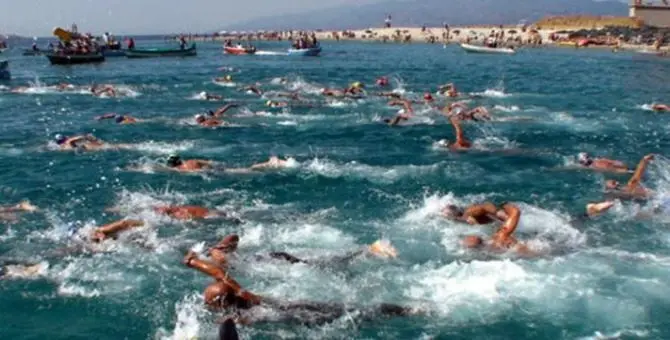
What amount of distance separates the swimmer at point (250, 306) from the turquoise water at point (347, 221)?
25cm

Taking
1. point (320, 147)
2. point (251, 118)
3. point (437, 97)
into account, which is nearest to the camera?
point (320, 147)

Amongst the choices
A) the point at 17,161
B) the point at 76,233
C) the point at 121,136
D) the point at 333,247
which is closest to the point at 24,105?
the point at 121,136

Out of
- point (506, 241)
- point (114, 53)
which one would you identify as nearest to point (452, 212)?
point (506, 241)

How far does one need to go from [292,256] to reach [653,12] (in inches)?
4628

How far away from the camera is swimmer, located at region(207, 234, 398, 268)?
43.1 feet

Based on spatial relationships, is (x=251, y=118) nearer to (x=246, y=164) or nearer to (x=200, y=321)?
(x=246, y=164)

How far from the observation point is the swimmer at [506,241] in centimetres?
1384

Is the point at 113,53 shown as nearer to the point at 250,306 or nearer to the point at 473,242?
the point at 473,242

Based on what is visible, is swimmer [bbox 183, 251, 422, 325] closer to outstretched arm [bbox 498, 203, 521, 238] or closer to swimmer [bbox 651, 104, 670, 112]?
outstretched arm [bbox 498, 203, 521, 238]

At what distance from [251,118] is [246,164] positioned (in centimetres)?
1066

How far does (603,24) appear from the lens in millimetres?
120375

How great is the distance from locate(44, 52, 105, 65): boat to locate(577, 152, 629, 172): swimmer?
6359cm

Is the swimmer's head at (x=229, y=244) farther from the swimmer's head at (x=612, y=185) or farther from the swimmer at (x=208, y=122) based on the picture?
the swimmer at (x=208, y=122)

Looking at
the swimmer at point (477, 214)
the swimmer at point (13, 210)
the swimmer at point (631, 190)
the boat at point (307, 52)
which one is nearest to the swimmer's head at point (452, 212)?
the swimmer at point (477, 214)
